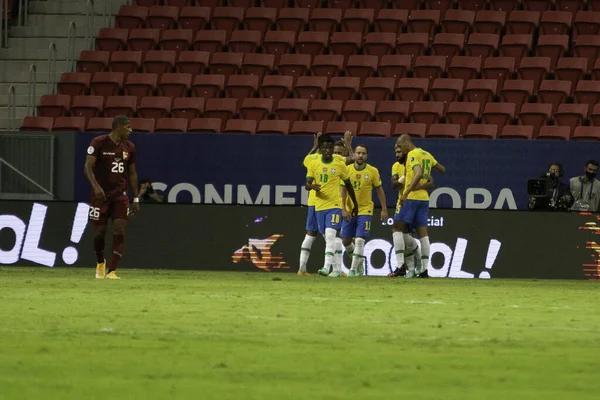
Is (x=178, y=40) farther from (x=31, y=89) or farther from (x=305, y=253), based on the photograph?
(x=305, y=253)

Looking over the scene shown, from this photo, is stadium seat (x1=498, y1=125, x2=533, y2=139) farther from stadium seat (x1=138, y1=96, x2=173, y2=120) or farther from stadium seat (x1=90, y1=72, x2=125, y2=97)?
stadium seat (x1=90, y1=72, x2=125, y2=97)

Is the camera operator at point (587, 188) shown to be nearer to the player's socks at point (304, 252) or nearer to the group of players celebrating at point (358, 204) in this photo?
the group of players celebrating at point (358, 204)

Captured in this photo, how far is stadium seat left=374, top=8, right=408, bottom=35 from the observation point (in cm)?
2608

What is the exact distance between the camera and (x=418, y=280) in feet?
57.7

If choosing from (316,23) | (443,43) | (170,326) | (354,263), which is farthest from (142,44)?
(170,326)

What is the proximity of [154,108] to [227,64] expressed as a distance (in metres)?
1.96

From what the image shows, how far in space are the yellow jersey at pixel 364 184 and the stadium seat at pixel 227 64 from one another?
6891mm

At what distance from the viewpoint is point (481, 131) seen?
74.5ft

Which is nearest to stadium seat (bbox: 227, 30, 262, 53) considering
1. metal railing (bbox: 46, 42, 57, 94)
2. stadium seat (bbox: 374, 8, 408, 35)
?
stadium seat (bbox: 374, 8, 408, 35)

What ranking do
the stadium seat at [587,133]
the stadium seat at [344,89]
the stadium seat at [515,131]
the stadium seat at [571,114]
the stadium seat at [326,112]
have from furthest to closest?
the stadium seat at [344,89] < the stadium seat at [326,112] < the stadium seat at [571,114] < the stadium seat at [515,131] < the stadium seat at [587,133]

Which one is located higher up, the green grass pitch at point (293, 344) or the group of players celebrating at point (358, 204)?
the group of players celebrating at point (358, 204)

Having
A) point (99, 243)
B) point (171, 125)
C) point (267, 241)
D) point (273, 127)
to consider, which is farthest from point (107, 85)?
point (99, 243)

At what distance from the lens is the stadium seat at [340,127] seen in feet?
74.7

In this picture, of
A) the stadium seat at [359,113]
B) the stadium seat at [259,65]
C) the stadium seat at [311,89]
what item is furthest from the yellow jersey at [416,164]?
the stadium seat at [259,65]
